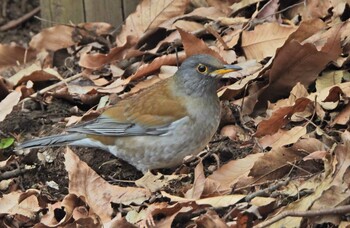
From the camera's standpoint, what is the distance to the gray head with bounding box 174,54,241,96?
20.5ft

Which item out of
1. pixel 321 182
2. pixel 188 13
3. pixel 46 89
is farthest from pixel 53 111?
pixel 321 182

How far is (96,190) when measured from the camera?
18.8 feet

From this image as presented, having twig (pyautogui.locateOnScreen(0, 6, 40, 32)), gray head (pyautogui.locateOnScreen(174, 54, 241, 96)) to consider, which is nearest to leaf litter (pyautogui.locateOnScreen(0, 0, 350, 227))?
gray head (pyautogui.locateOnScreen(174, 54, 241, 96))

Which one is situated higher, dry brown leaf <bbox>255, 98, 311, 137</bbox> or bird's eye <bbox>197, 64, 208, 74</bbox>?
bird's eye <bbox>197, 64, 208, 74</bbox>

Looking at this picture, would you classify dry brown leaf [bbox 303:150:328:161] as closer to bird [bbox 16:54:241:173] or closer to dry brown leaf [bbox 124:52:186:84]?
bird [bbox 16:54:241:173]

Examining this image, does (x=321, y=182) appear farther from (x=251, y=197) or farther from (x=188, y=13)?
(x=188, y=13)

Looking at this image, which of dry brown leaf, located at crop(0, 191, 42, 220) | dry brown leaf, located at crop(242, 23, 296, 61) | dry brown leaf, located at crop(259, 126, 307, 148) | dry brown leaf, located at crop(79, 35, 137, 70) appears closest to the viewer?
dry brown leaf, located at crop(0, 191, 42, 220)

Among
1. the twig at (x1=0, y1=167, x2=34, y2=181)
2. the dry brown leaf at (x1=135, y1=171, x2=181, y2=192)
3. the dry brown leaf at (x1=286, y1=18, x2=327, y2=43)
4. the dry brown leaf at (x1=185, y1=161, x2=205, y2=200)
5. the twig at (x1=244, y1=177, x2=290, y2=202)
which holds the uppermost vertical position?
the dry brown leaf at (x1=286, y1=18, x2=327, y2=43)

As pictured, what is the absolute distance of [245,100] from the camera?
6656 millimetres

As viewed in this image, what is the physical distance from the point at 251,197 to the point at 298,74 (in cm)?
166

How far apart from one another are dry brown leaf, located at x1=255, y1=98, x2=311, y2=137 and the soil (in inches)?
7.2

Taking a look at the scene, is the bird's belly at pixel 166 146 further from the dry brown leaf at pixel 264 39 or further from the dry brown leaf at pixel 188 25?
the dry brown leaf at pixel 188 25

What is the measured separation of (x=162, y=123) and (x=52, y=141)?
0.82 metres

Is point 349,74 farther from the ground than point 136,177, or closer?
farther from the ground
